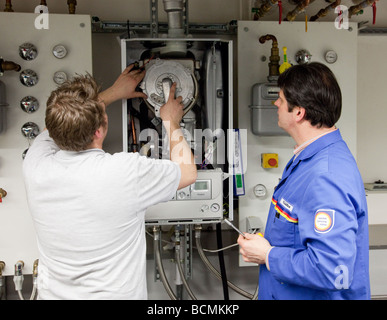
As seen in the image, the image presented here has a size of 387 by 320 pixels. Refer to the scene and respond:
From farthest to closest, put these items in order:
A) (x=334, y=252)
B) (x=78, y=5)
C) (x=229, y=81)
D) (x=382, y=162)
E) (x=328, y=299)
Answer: (x=382, y=162) → (x=78, y=5) → (x=229, y=81) → (x=328, y=299) → (x=334, y=252)

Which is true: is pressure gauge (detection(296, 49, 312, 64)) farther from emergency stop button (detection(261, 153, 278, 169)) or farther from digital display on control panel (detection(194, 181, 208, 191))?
digital display on control panel (detection(194, 181, 208, 191))

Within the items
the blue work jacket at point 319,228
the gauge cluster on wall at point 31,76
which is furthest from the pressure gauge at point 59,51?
the blue work jacket at point 319,228

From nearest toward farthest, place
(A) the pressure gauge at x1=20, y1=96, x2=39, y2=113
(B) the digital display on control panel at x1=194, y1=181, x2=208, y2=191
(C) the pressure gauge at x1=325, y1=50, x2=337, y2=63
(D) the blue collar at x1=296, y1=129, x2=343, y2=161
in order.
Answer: (D) the blue collar at x1=296, y1=129, x2=343, y2=161 → (B) the digital display on control panel at x1=194, y1=181, x2=208, y2=191 → (A) the pressure gauge at x1=20, y1=96, x2=39, y2=113 → (C) the pressure gauge at x1=325, y1=50, x2=337, y2=63

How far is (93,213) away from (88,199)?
0.13 feet

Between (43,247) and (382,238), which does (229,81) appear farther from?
(382,238)

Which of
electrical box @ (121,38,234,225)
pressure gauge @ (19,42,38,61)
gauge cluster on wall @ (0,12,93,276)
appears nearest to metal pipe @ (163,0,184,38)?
electrical box @ (121,38,234,225)

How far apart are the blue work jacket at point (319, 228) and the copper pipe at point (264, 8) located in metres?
0.91

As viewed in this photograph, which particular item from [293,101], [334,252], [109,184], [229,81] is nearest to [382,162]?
[229,81]

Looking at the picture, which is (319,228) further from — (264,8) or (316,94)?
(264,8)

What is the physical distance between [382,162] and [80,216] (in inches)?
71.3

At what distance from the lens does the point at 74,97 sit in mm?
A: 940

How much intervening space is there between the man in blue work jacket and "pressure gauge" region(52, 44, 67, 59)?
36.4 inches

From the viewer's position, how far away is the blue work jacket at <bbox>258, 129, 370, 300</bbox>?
0.86 metres

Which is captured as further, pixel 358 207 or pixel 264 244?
pixel 264 244
